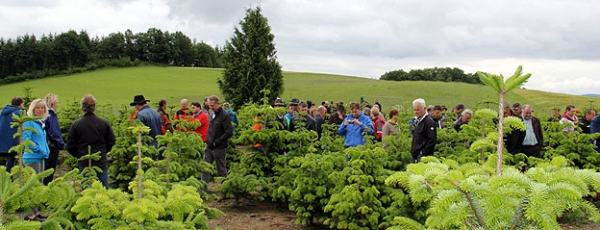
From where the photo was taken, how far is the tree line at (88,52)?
232ft

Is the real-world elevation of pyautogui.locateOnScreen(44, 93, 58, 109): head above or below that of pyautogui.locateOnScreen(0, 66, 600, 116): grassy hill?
above

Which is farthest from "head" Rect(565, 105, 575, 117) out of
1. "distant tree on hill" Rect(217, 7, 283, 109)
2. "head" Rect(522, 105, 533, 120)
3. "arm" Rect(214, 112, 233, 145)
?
"distant tree on hill" Rect(217, 7, 283, 109)

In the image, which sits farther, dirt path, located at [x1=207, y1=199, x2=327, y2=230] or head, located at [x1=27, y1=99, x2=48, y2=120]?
dirt path, located at [x1=207, y1=199, x2=327, y2=230]

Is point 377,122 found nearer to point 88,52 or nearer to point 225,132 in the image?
point 225,132

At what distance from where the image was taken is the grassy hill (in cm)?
3966

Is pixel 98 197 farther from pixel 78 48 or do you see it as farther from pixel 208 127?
pixel 78 48

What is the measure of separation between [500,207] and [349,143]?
688cm

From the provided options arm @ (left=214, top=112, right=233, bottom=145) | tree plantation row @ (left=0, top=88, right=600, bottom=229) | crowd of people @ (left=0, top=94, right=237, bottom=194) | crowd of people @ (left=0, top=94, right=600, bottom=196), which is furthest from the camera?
arm @ (left=214, top=112, right=233, bottom=145)

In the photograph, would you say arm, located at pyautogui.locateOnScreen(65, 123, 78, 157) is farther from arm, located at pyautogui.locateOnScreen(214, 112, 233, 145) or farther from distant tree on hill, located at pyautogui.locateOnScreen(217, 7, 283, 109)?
distant tree on hill, located at pyautogui.locateOnScreen(217, 7, 283, 109)

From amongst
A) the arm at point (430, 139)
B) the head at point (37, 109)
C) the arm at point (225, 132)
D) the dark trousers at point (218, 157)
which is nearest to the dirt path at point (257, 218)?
the dark trousers at point (218, 157)

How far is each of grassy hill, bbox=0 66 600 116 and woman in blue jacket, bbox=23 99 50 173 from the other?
24.5 m

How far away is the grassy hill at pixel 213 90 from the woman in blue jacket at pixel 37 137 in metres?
24.5

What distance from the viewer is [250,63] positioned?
2586cm

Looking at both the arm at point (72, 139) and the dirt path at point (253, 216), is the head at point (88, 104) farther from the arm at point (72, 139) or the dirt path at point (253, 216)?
the dirt path at point (253, 216)
